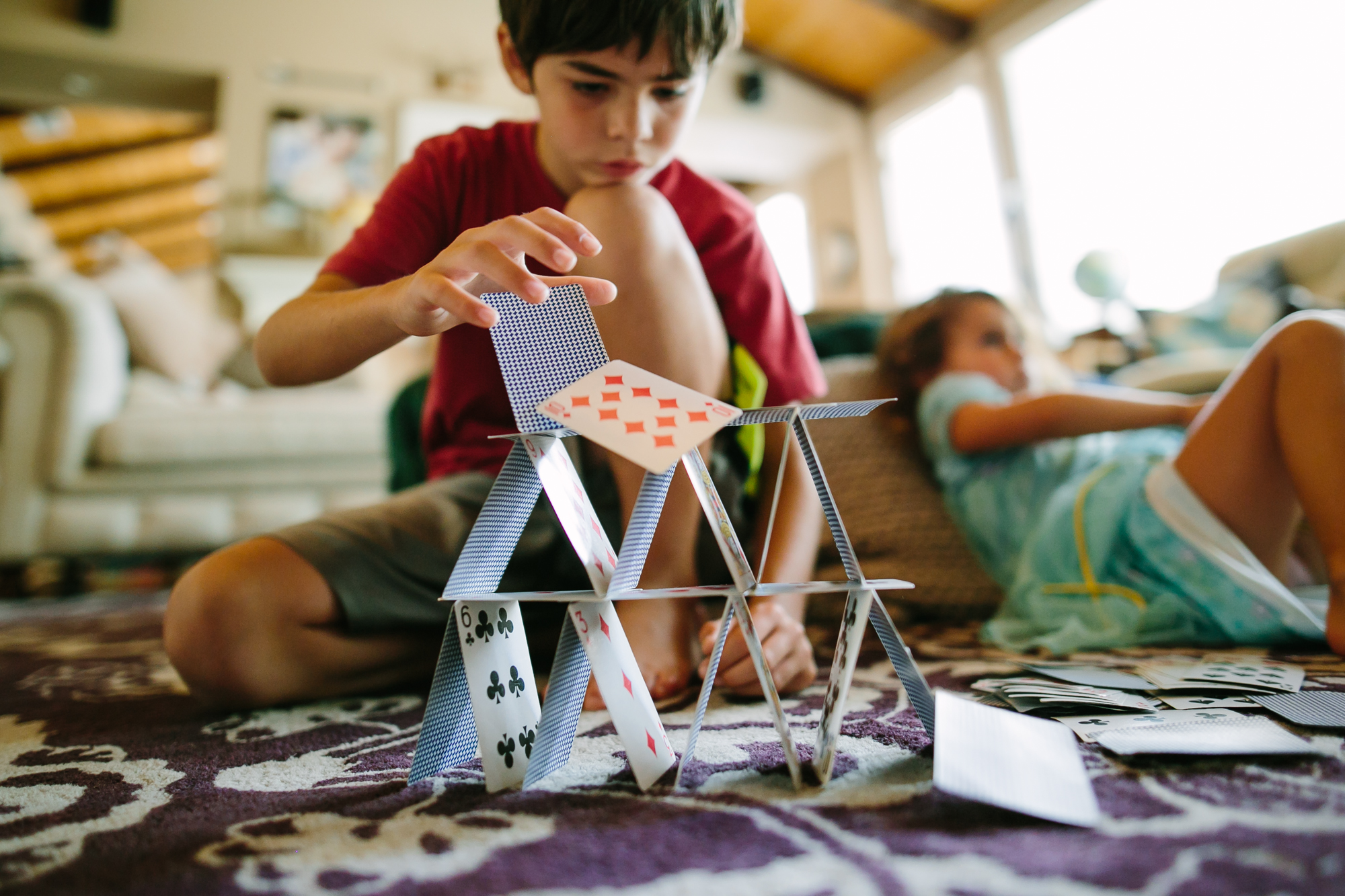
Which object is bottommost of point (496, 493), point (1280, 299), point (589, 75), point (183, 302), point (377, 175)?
point (496, 493)

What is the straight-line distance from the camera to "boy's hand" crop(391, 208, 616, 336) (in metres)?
0.51

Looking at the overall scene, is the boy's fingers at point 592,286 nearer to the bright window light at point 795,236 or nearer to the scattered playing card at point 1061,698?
the scattered playing card at point 1061,698

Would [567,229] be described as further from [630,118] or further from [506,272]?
[630,118]

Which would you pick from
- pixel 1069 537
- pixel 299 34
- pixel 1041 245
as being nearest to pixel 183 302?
pixel 299 34

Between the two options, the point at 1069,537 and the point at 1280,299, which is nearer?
the point at 1069,537

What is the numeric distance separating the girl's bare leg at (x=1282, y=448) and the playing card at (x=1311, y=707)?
0.81ft

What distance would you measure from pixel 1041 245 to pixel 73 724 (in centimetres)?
444

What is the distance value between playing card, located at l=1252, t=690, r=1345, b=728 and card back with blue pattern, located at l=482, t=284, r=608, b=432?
551 millimetres

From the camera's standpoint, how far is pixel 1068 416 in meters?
1.06

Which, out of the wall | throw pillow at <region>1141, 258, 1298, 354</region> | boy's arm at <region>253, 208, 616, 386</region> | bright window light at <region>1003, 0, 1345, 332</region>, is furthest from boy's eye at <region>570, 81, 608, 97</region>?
the wall

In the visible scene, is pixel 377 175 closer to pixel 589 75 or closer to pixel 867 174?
pixel 867 174

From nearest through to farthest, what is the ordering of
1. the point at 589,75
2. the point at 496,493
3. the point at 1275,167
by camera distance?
1. the point at 496,493
2. the point at 589,75
3. the point at 1275,167

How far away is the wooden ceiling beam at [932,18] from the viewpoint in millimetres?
4469

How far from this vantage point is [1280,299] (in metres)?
1.74
